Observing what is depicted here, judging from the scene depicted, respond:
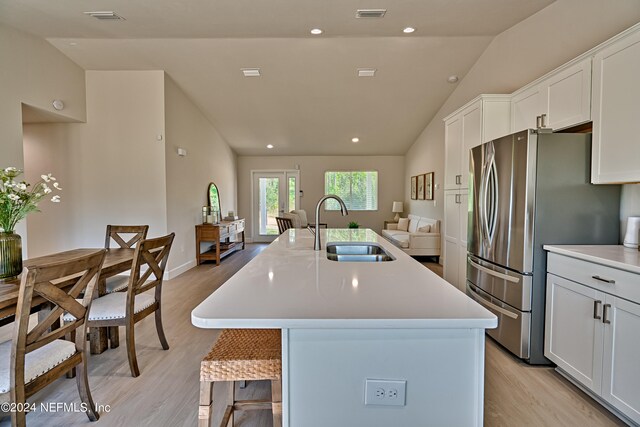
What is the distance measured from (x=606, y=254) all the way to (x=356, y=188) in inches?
277

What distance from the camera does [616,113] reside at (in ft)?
6.86

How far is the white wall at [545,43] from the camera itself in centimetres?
259

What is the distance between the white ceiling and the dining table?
2.38 m

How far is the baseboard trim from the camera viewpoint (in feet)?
15.8

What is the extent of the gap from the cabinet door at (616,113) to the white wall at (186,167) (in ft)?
15.7

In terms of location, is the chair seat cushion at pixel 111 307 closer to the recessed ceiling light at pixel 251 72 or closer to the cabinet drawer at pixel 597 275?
the cabinet drawer at pixel 597 275

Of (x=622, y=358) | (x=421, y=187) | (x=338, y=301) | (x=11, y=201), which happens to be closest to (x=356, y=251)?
(x=338, y=301)

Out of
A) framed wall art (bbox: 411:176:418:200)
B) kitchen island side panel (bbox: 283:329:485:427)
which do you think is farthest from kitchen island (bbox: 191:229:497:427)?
framed wall art (bbox: 411:176:418:200)

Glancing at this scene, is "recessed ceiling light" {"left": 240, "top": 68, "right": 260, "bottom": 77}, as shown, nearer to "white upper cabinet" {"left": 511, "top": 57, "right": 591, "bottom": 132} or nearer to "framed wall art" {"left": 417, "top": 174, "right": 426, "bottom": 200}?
"white upper cabinet" {"left": 511, "top": 57, "right": 591, "bottom": 132}

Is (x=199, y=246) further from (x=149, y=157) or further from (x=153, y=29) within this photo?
(x=153, y=29)

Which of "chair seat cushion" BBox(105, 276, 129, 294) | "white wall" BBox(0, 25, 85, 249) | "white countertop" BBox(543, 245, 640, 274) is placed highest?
"white wall" BBox(0, 25, 85, 249)

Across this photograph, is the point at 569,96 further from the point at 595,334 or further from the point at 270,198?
the point at 270,198

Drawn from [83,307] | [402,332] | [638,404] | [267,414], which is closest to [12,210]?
[83,307]

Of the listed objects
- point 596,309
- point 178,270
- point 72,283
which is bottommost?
point 178,270
